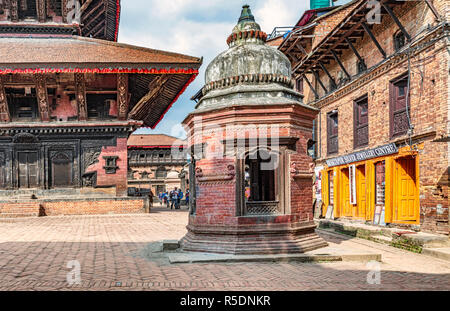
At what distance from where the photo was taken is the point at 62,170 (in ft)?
69.2

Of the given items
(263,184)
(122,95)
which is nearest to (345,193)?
(263,184)

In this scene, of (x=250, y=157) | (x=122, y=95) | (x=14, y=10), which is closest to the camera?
(x=250, y=157)

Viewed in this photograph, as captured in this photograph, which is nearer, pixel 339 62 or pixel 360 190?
pixel 360 190

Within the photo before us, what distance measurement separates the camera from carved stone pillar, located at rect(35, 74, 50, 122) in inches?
787

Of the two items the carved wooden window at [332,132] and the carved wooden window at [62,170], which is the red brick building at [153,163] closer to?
the carved wooden window at [62,170]

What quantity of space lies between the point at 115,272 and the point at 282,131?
403 centimetres

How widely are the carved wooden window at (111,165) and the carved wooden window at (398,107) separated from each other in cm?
1294

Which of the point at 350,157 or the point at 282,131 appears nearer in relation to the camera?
the point at 282,131

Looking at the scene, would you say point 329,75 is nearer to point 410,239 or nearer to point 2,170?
point 410,239

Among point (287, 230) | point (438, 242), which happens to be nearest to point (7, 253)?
point (287, 230)

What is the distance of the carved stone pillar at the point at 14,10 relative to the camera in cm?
2306

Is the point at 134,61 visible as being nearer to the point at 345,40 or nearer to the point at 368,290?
the point at 345,40

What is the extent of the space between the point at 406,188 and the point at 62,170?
15691 mm

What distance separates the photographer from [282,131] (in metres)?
8.44
